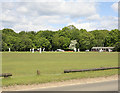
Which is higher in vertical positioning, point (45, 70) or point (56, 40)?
point (56, 40)

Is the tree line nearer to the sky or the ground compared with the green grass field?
nearer to the sky

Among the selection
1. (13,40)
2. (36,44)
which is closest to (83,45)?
(36,44)

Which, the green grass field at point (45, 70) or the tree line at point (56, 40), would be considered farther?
the tree line at point (56, 40)

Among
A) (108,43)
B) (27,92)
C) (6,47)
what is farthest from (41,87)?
(108,43)

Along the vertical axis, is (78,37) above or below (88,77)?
above

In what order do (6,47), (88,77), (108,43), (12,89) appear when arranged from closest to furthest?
(12,89)
(88,77)
(6,47)
(108,43)

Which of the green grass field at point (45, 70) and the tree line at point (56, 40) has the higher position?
the tree line at point (56, 40)

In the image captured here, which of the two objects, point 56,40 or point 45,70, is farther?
point 56,40

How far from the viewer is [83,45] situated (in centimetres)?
9862

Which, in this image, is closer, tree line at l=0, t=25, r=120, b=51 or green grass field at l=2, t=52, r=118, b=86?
green grass field at l=2, t=52, r=118, b=86

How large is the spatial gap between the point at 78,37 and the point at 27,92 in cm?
9411

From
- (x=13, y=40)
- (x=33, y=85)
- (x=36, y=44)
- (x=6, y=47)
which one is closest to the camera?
(x=33, y=85)

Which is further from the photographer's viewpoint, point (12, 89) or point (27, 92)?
point (12, 89)

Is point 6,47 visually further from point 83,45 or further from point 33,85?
point 33,85
